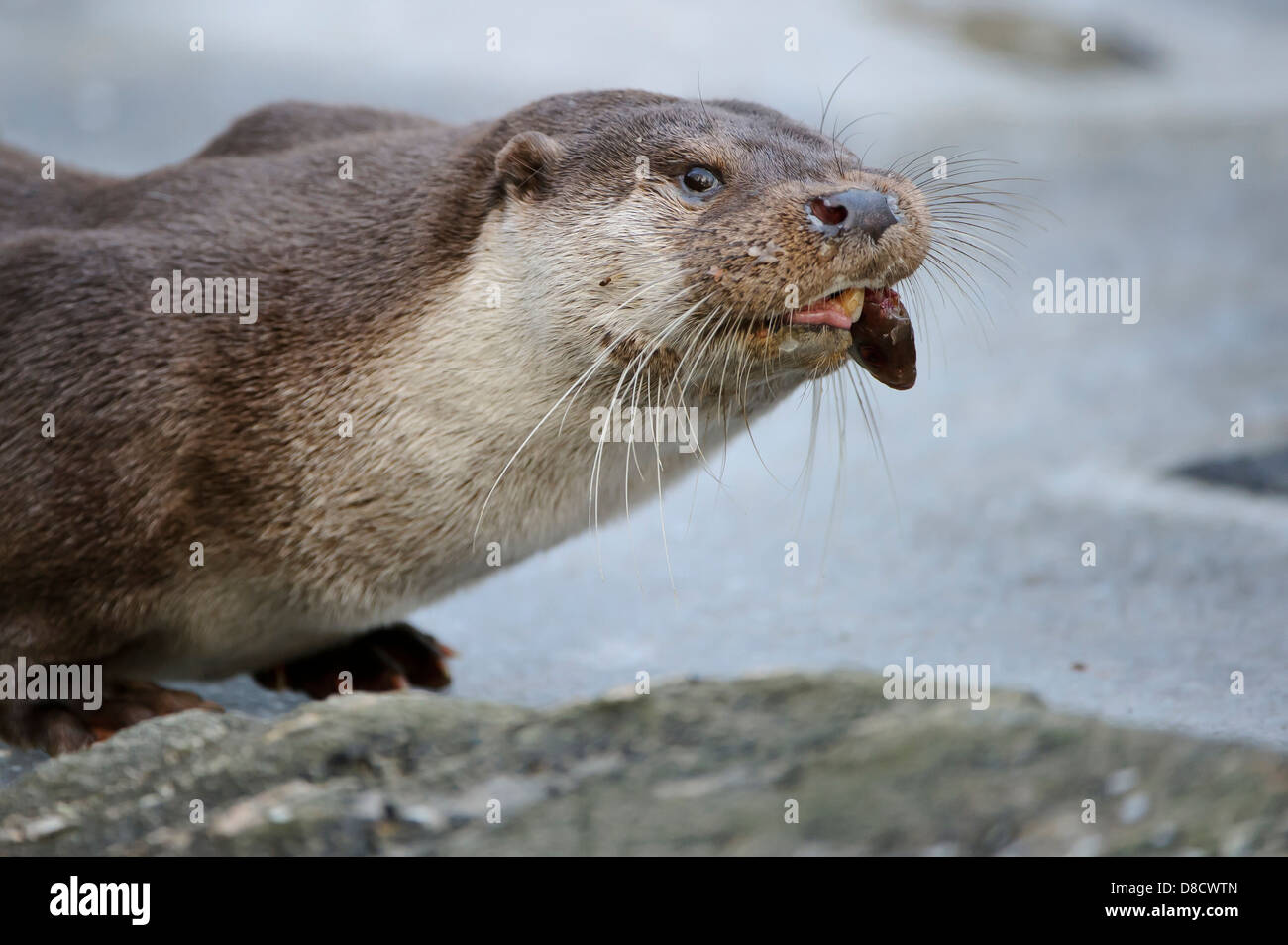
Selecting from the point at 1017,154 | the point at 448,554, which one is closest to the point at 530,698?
the point at 448,554

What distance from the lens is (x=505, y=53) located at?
11.4 metres

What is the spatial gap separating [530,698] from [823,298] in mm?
1715

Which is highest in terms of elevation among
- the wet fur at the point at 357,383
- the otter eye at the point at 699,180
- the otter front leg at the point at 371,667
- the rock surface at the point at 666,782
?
the otter eye at the point at 699,180

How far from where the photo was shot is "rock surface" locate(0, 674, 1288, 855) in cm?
274

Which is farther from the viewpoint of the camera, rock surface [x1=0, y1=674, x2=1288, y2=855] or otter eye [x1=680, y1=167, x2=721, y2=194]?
otter eye [x1=680, y1=167, x2=721, y2=194]

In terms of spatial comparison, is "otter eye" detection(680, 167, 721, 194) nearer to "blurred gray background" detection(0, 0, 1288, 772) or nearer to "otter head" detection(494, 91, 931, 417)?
"otter head" detection(494, 91, 931, 417)

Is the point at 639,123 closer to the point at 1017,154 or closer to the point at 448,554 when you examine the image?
the point at 448,554

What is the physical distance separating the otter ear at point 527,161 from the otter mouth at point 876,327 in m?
0.79

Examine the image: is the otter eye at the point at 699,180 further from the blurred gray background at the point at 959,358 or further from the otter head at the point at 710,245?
the blurred gray background at the point at 959,358

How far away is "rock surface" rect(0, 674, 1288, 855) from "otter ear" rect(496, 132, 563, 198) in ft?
4.31

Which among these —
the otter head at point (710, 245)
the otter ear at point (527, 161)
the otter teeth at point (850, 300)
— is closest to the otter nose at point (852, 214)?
the otter head at point (710, 245)

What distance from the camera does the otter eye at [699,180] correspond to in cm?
367

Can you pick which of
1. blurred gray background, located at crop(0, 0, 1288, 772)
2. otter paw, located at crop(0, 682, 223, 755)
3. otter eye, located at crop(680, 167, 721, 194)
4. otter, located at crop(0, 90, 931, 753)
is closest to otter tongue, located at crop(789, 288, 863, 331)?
otter, located at crop(0, 90, 931, 753)

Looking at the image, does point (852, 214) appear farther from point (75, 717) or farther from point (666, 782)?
point (75, 717)
